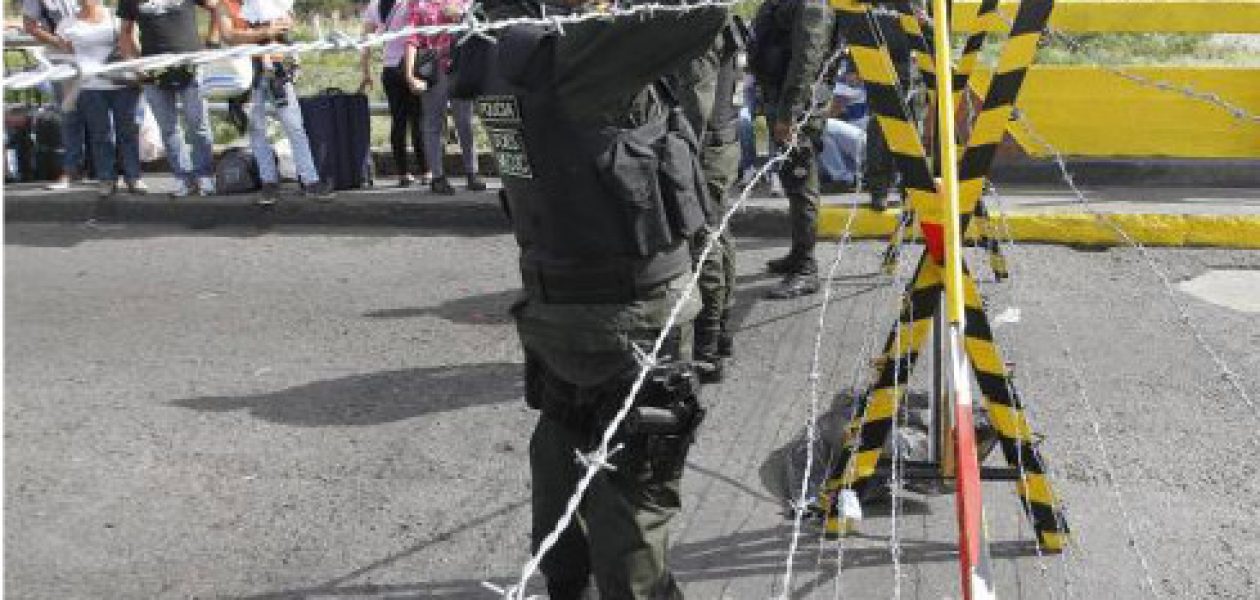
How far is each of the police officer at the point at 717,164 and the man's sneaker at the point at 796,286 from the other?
1100mm

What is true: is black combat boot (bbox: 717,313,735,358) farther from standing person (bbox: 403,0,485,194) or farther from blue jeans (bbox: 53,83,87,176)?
blue jeans (bbox: 53,83,87,176)

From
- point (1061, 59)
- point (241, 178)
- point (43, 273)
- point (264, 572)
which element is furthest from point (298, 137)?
point (1061, 59)

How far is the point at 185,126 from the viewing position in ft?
34.2

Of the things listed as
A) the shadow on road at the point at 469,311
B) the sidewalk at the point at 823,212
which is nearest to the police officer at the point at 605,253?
the shadow on road at the point at 469,311

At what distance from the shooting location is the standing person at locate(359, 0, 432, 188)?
1006 cm

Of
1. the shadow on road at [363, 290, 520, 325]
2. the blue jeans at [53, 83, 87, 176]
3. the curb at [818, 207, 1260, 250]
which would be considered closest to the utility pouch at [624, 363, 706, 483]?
the shadow on road at [363, 290, 520, 325]

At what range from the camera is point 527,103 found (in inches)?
127

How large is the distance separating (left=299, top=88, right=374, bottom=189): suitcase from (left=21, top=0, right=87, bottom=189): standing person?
1725mm

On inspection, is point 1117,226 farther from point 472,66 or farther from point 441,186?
point 472,66

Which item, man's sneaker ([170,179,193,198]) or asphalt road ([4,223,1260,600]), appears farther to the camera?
man's sneaker ([170,179,193,198])

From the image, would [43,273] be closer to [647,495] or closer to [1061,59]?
[647,495]

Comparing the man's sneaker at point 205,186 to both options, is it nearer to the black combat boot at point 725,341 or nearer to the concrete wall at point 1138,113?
the black combat boot at point 725,341


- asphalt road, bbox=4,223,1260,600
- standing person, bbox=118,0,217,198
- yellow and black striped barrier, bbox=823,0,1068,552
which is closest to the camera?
yellow and black striped barrier, bbox=823,0,1068,552

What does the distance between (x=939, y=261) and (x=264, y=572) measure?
93.9 inches
